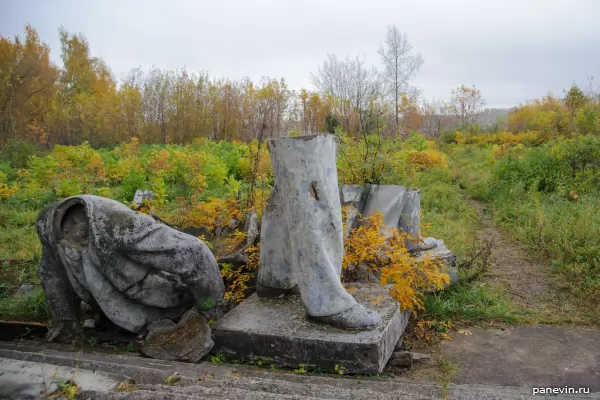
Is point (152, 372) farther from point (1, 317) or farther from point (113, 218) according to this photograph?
point (1, 317)

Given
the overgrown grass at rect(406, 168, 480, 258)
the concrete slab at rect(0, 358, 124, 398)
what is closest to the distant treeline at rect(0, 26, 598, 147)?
the overgrown grass at rect(406, 168, 480, 258)

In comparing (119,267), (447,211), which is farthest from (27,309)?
(447,211)

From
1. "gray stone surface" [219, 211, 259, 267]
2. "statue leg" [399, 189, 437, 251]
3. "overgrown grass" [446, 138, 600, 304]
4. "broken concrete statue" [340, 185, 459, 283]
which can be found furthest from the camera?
"overgrown grass" [446, 138, 600, 304]

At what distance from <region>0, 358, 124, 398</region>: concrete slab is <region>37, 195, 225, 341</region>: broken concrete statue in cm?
91

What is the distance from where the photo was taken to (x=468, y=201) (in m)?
10.1

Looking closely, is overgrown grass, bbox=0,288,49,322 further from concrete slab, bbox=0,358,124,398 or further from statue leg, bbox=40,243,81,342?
concrete slab, bbox=0,358,124,398

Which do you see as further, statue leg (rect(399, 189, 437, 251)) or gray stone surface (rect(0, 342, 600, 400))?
statue leg (rect(399, 189, 437, 251))

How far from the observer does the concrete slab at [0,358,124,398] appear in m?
2.11

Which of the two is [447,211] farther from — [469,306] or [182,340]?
[182,340]

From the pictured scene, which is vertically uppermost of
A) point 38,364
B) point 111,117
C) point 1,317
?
point 111,117

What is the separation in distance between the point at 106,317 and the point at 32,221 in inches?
194

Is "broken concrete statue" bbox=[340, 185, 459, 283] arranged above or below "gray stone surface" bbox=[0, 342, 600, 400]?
above

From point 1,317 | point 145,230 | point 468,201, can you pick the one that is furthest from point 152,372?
point 468,201

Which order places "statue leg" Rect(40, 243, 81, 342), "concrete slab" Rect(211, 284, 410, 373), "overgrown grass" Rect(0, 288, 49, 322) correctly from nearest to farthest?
"concrete slab" Rect(211, 284, 410, 373)
"statue leg" Rect(40, 243, 81, 342)
"overgrown grass" Rect(0, 288, 49, 322)
